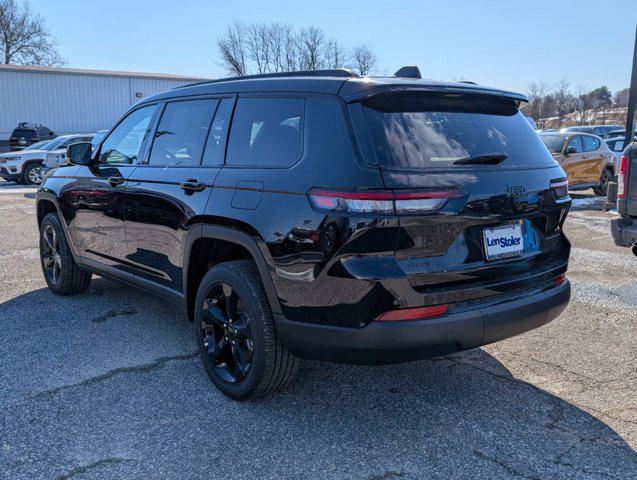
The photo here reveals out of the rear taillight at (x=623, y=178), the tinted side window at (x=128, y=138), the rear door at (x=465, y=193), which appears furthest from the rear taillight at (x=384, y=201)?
the rear taillight at (x=623, y=178)

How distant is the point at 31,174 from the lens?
699 inches

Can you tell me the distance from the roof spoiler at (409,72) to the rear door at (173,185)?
1.07m

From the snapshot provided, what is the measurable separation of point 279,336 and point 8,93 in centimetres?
3201

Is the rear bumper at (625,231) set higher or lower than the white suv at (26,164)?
lower

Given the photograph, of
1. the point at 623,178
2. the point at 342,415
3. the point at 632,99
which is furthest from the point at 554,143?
the point at 342,415

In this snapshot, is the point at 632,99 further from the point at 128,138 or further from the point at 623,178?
the point at 128,138

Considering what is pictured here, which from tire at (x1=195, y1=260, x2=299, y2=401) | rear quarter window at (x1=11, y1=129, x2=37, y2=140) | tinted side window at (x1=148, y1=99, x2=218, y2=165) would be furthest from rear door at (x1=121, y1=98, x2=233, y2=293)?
rear quarter window at (x1=11, y1=129, x2=37, y2=140)

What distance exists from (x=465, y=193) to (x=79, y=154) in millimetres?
3436

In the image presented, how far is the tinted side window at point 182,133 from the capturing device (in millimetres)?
3727

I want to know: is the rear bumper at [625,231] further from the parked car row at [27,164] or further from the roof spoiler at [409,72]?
the parked car row at [27,164]

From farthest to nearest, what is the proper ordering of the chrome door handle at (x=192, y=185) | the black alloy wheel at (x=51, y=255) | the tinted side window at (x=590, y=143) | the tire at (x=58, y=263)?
the tinted side window at (x=590, y=143), the black alloy wheel at (x=51, y=255), the tire at (x=58, y=263), the chrome door handle at (x=192, y=185)

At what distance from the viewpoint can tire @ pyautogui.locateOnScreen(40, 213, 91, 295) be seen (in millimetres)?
5293

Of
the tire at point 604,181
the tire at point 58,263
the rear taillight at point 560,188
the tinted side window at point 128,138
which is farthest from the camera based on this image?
the tire at point 604,181

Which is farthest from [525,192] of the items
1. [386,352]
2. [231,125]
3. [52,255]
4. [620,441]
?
[52,255]
